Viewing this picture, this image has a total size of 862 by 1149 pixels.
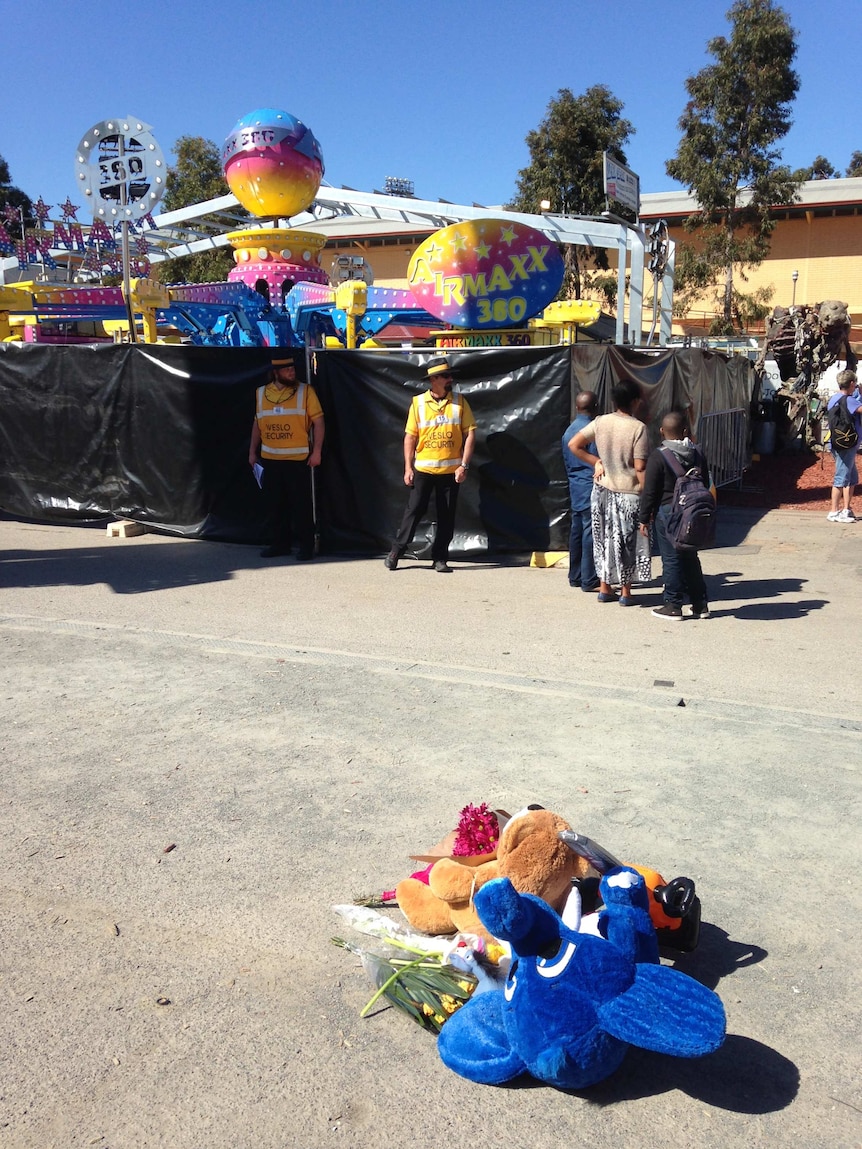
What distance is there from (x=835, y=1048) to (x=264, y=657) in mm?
4135

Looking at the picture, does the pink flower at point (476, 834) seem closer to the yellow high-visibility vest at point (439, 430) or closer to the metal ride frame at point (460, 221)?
the yellow high-visibility vest at point (439, 430)

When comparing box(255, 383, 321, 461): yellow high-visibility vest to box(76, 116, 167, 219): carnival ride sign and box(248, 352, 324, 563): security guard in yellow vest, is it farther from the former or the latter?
box(76, 116, 167, 219): carnival ride sign

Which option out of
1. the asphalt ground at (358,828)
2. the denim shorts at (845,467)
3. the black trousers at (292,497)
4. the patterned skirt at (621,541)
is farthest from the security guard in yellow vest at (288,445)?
the denim shorts at (845,467)

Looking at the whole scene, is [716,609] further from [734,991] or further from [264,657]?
[734,991]

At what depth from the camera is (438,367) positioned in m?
8.41

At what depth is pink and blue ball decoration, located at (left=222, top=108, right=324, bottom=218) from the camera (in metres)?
15.4

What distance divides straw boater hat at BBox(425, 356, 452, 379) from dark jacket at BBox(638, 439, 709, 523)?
89.9 inches

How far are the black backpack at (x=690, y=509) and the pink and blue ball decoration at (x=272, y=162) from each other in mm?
11210

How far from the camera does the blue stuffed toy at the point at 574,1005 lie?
2.36 metres

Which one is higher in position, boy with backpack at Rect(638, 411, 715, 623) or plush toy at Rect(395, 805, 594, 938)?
boy with backpack at Rect(638, 411, 715, 623)

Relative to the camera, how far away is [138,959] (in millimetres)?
3020

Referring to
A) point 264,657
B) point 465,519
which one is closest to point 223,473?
point 465,519

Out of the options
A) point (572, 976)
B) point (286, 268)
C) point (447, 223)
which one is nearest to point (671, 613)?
point (572, 976)

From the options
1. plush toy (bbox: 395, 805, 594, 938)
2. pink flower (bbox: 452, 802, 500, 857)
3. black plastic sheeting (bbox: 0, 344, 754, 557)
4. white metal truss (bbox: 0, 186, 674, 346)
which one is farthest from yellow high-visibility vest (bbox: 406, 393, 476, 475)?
plush toy (bbox: 395, 805, 594, 938)
